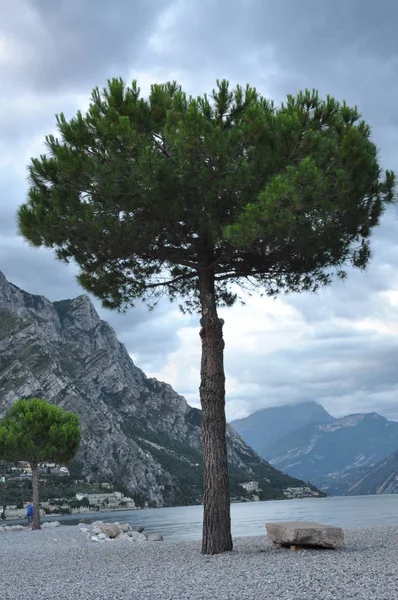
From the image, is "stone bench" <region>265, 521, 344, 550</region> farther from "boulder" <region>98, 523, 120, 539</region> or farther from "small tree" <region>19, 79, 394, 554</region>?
"boulder" <region>98, 523, 120, 539</region>

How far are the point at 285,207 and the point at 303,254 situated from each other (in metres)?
3.46

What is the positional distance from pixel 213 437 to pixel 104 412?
466 feet

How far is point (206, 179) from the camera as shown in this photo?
47.0 ft

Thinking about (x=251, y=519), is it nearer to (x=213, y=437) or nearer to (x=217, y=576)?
(x=213, y=437)

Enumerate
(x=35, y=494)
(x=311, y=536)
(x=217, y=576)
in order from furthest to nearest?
(x=35, y=494)
(x=311, y=536)
(x=217, y=576)

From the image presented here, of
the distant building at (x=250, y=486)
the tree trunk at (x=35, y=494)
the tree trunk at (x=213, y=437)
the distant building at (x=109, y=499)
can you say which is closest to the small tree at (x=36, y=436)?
the tree trunk at (x=35, y=494)

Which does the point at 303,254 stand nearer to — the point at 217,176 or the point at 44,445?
the point at 217,176

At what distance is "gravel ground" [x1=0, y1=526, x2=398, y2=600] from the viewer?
8.50 metres

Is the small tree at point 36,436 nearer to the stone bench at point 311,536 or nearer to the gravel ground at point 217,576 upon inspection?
the gravel ground at point 217,576

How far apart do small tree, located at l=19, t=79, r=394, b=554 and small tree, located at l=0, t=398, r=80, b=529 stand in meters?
21.9

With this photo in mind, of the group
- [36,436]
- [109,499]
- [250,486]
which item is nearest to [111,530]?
[36,436]

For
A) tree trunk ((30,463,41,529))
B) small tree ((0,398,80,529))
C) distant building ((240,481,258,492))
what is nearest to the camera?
tree trunk ((30,463,41,529))

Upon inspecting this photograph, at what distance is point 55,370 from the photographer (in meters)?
144

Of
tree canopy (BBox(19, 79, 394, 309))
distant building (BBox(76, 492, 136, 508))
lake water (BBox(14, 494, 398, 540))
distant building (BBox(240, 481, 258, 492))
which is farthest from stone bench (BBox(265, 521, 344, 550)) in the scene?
distant building (BBox(240, 481, 258, 492))
